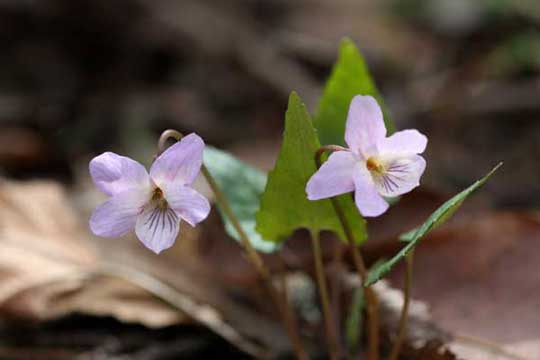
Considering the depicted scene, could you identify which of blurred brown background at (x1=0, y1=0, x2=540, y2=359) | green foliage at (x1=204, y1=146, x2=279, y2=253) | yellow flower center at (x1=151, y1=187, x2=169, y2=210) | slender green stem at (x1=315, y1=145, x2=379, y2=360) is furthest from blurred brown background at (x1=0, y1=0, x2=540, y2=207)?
yellow flower center at (x1=151, y1=187, x2=169, y2=210)

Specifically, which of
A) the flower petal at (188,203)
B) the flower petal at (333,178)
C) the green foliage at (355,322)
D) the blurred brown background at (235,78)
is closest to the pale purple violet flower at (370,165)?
the flower petal at (333,178)

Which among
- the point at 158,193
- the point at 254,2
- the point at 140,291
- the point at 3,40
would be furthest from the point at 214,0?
the point at 158,193

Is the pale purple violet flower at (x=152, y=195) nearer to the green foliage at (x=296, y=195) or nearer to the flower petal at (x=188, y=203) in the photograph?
the flower petal at (x=188, y=203)

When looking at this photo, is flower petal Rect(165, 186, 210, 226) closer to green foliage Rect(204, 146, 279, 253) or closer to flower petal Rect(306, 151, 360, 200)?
flower petal Rect(306, 151, 360, 200)

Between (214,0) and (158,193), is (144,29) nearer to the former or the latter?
(214,0)

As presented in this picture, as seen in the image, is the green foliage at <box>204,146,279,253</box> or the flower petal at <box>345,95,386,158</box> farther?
the green foliage at <box>204,146,279,253</box>

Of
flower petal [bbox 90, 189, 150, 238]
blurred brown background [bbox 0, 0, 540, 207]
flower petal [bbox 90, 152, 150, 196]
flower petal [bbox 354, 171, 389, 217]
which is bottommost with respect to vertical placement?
flower petal [bbox 354, 171, 389, 217]
